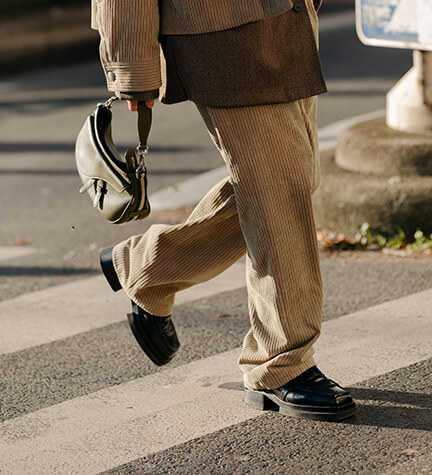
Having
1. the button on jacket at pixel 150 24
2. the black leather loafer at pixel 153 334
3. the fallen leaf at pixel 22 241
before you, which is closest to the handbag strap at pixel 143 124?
the button on jacket at pixel 150 24

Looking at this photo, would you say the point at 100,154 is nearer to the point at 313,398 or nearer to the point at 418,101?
the point at 313,398

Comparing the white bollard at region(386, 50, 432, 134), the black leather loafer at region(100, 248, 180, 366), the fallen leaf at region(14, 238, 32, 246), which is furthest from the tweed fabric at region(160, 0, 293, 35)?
the fallen leaf at region(14, 238, 32, 246)

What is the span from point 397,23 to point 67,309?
243cm

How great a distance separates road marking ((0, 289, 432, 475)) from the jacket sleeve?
3.59ft

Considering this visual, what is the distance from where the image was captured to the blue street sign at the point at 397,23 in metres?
5.11

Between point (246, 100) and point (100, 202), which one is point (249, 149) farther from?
point (100, 202)

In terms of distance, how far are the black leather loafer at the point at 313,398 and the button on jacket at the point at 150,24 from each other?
106 cm

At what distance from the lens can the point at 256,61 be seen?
2.90 m

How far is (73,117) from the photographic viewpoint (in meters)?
10.3

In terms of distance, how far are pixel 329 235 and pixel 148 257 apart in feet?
7.32

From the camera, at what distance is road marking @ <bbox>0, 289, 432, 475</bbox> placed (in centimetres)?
291

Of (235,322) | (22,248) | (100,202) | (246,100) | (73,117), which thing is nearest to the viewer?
(246,100)

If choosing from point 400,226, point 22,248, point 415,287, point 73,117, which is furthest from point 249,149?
point 73,117

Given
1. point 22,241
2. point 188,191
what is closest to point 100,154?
point 22,241
